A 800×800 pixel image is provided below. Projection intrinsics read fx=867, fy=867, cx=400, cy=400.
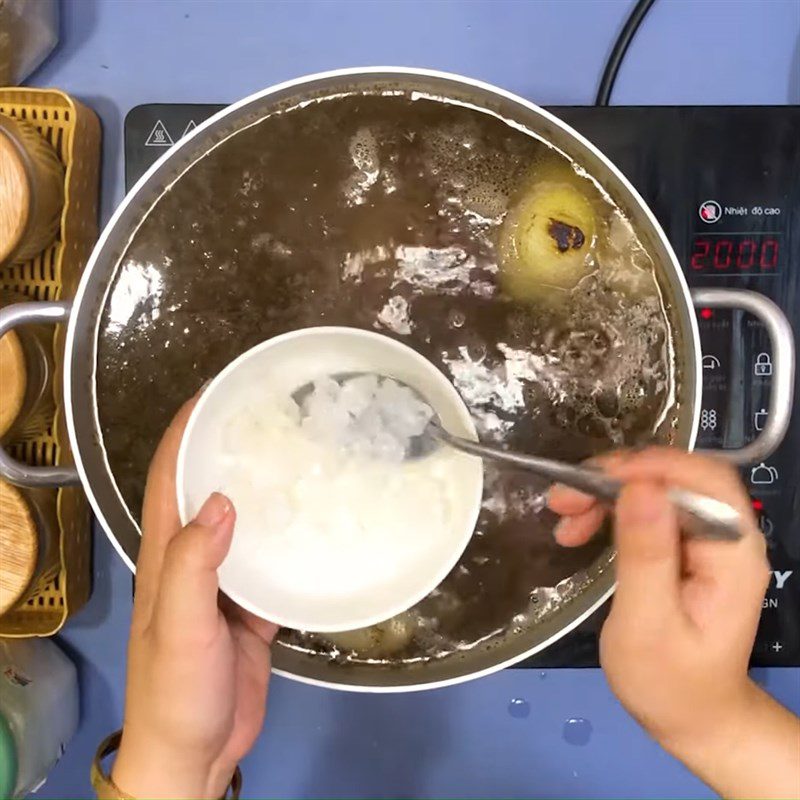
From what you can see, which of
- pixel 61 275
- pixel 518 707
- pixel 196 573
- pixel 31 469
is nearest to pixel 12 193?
pixel 61 275

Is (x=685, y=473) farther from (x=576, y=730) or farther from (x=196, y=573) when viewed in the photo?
(x=576, y=730)

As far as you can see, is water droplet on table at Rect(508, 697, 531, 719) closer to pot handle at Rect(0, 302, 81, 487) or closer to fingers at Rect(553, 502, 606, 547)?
fingers at Rect(553, 502, 606, 547)

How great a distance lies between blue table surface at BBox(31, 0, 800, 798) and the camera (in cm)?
71

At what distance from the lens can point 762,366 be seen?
69 centimetres

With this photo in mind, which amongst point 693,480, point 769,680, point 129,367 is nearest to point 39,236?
point 129,367

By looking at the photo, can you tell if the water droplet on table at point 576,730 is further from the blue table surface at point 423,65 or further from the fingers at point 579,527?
the fingers at point 579,527

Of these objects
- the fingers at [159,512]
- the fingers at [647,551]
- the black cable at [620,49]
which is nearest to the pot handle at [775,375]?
the fingers at [647,551]

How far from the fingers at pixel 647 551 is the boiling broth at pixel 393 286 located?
0.14 m

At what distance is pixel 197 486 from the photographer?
51cm

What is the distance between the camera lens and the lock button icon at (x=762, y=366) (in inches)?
27.3

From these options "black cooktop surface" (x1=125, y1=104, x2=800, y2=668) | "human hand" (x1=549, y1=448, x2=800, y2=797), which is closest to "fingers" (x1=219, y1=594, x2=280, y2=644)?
"human hand" (x1=549, y1=448, x2=800, y2=797)

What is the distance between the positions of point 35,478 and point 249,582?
0.17 metres

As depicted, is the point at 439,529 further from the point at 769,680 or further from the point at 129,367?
the point at 769,680

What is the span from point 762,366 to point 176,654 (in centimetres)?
49
